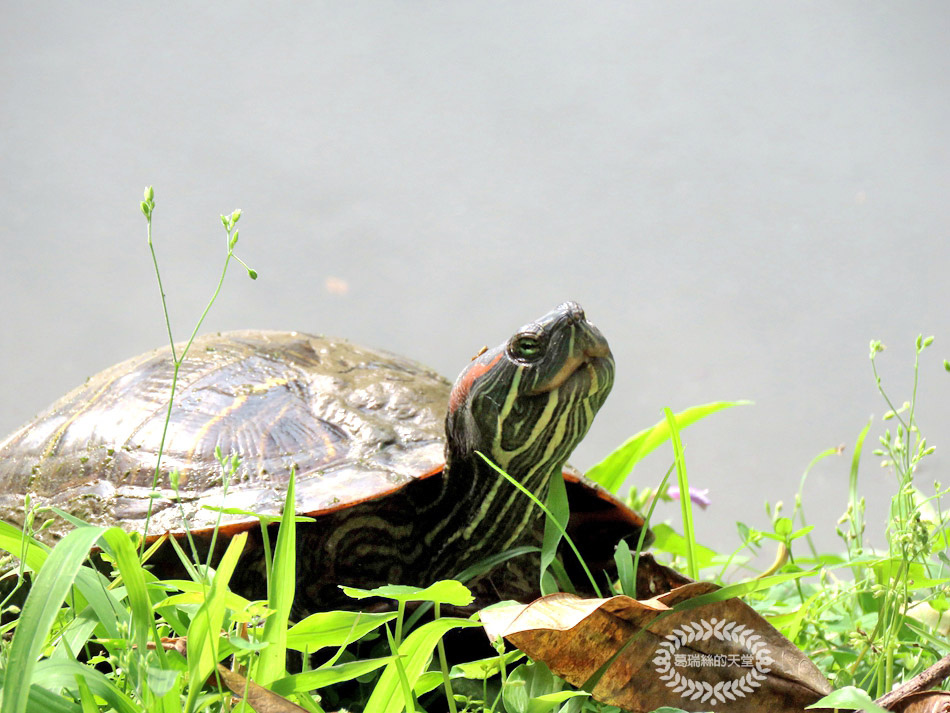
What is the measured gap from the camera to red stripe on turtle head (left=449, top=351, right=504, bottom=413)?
898 mm

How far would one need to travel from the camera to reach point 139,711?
518 millimetres

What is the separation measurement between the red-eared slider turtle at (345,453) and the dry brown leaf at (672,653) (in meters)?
0.25

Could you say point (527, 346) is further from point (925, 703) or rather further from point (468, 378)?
point (925, 703)

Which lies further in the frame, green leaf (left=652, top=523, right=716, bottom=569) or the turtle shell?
green leaf (left=652, top=523, right=716, bottom=569)

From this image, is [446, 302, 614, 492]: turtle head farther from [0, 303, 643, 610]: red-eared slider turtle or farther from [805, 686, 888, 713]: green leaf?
[805, 686, 888, 713]: green leaf

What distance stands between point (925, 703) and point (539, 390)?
17.5 inches

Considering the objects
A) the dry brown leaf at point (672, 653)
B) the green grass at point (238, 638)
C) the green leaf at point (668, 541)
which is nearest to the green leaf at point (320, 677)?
the green grass at point (238, 638)

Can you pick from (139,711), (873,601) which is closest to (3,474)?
(139,711)

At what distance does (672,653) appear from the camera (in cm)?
70

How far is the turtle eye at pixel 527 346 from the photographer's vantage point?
2.84 feet

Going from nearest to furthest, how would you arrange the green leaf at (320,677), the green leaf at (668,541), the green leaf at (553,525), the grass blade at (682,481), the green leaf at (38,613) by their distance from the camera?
1. the green leaf at (38,613)
2. the green leaf at (320,677)
3. the green leaf at (553,525)
4. the grass blade at (682,481)
5. the green leaf at (668,541)

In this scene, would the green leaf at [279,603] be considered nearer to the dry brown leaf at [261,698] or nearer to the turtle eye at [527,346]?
the dry brown leaf at [261,698]

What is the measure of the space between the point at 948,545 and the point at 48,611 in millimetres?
990

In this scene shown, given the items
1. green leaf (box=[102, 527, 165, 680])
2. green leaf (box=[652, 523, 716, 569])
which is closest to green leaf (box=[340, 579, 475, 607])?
green leaf (box=[102, 527, 165, 680])
